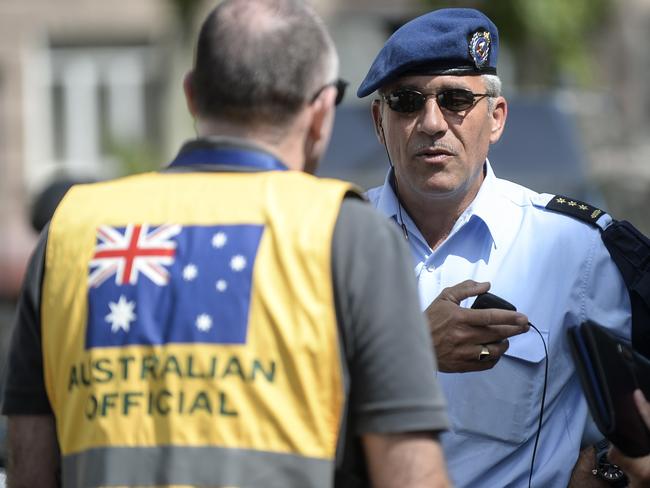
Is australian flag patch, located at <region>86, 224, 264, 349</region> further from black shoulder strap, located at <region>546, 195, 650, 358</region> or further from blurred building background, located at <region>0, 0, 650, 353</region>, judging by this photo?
blurred building background, located at <region>0, 0, 650, 353</region>

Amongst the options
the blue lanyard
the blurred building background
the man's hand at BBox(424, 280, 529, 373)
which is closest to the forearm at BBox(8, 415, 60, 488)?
the blue lanyard

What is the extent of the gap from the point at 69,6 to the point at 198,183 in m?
18.4

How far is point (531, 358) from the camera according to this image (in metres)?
3.16

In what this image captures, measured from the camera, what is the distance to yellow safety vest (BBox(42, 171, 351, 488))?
6.86 feet

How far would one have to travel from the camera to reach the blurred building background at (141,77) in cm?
1419

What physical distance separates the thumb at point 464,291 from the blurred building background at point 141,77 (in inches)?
393

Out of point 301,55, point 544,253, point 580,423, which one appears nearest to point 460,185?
point 544,253

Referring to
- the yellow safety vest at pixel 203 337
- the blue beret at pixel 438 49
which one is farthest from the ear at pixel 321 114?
the blue beret at pixel 438 49

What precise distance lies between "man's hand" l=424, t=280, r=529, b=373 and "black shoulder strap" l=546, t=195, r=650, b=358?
15.8 inches

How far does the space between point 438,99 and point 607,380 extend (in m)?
1.24

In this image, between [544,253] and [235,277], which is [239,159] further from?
[544,253]

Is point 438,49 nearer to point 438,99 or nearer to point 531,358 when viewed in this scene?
point 438,99

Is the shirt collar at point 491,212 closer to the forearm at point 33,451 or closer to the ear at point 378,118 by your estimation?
the ear at point 378,118

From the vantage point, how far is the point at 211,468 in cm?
210
